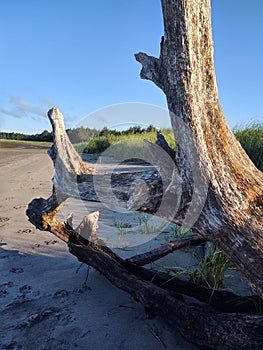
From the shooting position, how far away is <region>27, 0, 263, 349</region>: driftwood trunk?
5.66 ft

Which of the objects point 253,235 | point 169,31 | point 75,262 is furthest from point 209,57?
point 75,262

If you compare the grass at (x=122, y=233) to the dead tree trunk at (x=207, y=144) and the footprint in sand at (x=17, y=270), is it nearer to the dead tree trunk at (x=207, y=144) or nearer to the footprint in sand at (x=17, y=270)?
the footprint in sand at (x=17, y=270)

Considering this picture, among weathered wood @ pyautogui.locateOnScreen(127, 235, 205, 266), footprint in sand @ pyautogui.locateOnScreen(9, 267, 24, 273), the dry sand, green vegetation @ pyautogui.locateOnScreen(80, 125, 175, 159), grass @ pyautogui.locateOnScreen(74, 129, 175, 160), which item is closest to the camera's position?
the dry sand

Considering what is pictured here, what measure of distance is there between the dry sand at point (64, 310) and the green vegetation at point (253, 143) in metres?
5.38

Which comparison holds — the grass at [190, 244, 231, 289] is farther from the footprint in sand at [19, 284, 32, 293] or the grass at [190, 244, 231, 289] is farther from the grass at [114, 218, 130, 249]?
the footprint in sand at [19, 284, 32, 293]

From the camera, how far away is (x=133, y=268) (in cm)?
247

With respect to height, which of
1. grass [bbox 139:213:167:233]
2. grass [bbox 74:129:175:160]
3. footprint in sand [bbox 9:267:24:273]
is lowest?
footprint in sand [bbox 9:267:24:273]

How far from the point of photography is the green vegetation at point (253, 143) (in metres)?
7.78

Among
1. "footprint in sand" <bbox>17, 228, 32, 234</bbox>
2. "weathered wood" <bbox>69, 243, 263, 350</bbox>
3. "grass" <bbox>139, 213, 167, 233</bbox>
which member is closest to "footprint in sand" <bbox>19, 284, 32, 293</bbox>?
"weathered wood" <bbox>69, 243, 263, 350</bbox>

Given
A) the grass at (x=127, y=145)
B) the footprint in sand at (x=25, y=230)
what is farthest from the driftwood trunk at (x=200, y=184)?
the grass at (x=127, y=145)

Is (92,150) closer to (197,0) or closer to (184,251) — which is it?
(184,251)

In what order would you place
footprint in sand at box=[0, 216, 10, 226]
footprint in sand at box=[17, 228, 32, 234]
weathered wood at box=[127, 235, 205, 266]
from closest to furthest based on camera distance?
1. weathered wood at box=[127, 235, 205, 266]
2. footprint in sand at box=[17, 228, 32, 234]
3. footprint in sand at box=[0, 216, 10, 226]

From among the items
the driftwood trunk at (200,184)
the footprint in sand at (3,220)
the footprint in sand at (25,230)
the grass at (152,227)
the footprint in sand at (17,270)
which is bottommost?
the footprint in sand at (17,270)

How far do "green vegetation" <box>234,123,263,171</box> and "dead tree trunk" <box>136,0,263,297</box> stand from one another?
5.57 metres
